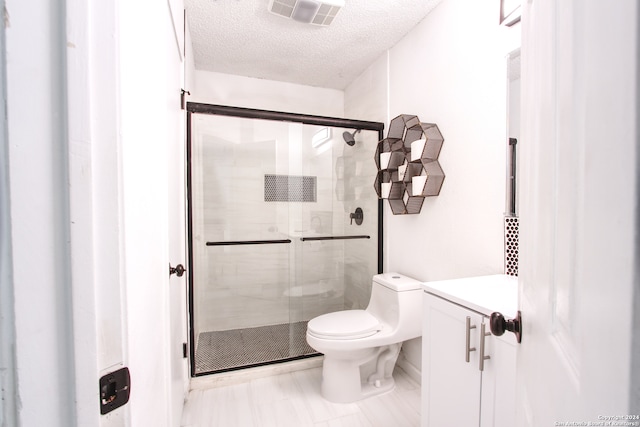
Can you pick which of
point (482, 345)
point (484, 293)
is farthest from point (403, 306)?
point (482, 345)

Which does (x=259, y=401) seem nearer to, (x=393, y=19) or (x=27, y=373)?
(x=27, y=373)

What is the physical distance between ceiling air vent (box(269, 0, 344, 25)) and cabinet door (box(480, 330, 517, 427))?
184 cm

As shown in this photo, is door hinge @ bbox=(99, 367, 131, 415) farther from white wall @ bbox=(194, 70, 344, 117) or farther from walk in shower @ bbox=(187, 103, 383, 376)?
white wall @ bbox=(194, 70, 344, 117)

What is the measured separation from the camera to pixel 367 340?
1626 millimetres

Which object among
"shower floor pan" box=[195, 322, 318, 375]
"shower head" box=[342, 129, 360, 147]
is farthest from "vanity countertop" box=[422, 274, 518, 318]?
"shower head" box=[342, 129, 360, 147]

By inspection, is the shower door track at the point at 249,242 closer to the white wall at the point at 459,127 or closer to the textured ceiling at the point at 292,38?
the white wall at the point at 459,127

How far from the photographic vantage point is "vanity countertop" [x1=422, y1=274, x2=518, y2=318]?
0.95 meters

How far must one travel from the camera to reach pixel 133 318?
54 cm

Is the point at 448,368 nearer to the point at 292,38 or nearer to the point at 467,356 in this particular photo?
the point at 467,356

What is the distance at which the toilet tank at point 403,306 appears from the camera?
171cm

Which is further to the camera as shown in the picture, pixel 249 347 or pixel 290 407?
A: pixel 249 347

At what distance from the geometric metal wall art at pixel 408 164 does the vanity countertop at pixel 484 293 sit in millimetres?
631

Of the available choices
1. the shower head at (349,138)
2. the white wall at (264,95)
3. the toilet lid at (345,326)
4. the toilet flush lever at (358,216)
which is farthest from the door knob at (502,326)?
the white wall at (264,95)

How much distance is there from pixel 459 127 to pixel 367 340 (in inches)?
53.1
